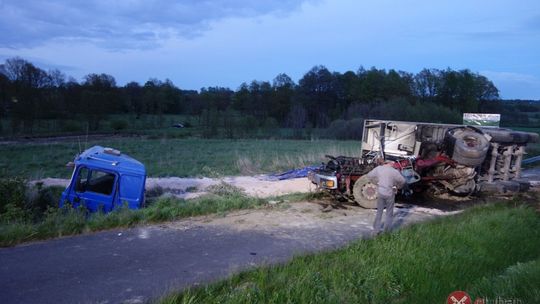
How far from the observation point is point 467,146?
13.3 metres

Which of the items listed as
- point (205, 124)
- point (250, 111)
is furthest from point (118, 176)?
point (250, 111)


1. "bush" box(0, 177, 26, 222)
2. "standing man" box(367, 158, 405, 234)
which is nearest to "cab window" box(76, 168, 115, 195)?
"bush" box(0, 177, 26, 222)

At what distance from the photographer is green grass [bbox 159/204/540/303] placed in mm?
5660

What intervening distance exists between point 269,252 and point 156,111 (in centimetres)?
8504

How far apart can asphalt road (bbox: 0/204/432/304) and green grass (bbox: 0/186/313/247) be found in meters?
0.31

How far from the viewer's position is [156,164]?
26.2 metres

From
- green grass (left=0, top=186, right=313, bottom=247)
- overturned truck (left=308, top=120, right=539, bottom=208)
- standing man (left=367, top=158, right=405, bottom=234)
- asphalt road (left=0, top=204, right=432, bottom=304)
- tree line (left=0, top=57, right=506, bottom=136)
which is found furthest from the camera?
tree line (left=0, top=57, right=506, bottom=136)

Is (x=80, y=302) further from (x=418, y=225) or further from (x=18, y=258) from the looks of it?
(x=418, y=225)

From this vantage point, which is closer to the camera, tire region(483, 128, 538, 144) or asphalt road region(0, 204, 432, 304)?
asphalt road region(0, 204, 432, 304)

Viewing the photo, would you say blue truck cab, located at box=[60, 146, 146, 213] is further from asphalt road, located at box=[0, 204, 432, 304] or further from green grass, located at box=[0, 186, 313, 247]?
asphalt road, located at box=[0, 204, 432, 304]

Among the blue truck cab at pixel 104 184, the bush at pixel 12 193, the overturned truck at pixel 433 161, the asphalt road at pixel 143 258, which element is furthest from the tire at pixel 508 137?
the bush at pixel 12 193

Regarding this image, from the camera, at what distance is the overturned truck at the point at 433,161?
12695 mm

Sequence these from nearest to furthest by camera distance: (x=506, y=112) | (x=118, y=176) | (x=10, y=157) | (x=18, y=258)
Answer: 1. (x=18, y=258)
2. (x=118, y=176)
3. (x=10, y=157)
4. (x=506, y=112)

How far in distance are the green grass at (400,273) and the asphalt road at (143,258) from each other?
2.10 feet
